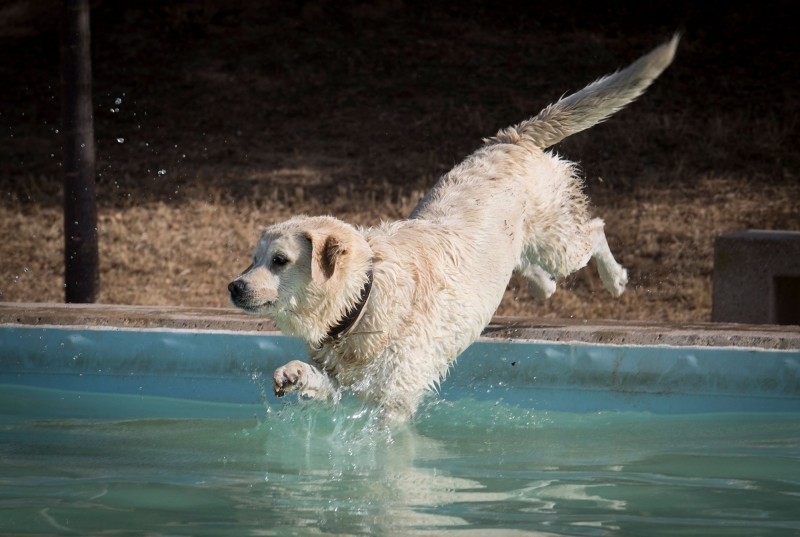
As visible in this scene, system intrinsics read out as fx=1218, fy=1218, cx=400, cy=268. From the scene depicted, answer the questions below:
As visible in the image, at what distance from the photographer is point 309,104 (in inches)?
581

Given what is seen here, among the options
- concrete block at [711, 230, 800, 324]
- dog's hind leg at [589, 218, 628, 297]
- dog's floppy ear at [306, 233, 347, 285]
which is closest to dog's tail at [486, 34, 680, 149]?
dog's hind leg at [589, 218, 628, 297]

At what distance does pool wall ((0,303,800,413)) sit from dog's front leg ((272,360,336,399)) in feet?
2.72

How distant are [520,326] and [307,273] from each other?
6.47 feet

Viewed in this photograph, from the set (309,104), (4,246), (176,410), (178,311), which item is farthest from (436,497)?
(309,104)

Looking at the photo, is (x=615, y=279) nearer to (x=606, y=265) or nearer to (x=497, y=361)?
(x=606, y=265)

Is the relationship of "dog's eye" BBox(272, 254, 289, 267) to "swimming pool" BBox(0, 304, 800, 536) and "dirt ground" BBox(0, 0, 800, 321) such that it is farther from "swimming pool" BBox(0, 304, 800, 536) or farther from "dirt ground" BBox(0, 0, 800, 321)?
"dirt ground" BBox(0, 0, 800, 321)

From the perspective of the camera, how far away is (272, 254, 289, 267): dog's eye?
17.2 ft

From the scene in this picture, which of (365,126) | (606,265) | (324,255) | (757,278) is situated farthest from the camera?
(365,126)

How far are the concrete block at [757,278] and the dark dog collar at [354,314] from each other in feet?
11.5

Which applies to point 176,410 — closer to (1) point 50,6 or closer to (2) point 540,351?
(2) point 540,351

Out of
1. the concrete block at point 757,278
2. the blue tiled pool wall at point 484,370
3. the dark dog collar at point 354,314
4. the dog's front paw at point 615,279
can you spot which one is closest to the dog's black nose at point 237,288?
the dark dog collar at point 354,314

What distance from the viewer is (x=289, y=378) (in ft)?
16.9

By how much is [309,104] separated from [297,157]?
1490 mm

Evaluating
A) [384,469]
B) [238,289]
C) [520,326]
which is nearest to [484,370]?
[520,326]
